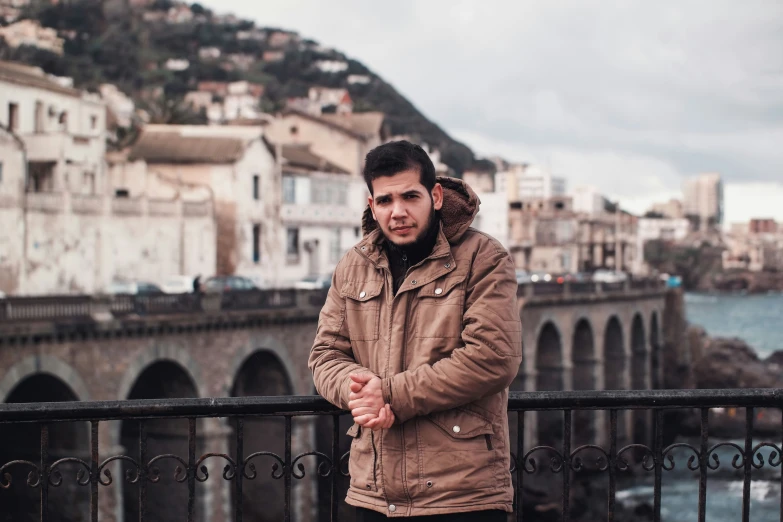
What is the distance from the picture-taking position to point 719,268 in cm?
18862

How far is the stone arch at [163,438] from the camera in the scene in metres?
26.6

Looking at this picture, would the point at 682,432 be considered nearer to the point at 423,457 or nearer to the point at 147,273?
the point at 147,273

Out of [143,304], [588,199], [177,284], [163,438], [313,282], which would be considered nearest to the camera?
[143,304]

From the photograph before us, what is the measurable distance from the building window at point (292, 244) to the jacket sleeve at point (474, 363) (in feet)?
144

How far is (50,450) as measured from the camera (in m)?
24.0

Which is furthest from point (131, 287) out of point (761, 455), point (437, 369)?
point (437, 369)

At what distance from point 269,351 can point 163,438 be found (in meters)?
4.58

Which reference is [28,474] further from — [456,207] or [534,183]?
[534,183]

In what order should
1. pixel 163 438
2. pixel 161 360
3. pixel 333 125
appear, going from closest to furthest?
pixel 161 360, pixel 163 438, pixel 333 125

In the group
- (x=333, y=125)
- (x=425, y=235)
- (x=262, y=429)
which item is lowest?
(x=262, y=429)

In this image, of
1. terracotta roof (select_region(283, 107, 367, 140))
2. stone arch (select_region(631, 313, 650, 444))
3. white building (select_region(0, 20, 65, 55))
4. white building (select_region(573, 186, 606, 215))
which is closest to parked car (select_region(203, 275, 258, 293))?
terracotta roof (select_region(283, 107, 367, 140))

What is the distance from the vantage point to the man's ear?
4.65 m

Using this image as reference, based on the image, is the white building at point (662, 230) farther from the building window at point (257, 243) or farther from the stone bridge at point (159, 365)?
the stone bridge at point (159, 365)

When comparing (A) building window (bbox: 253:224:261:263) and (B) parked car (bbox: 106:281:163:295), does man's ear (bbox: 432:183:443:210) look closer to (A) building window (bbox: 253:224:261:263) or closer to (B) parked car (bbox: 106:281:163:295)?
(B) parked car (bbox: 106:281:163:295)
